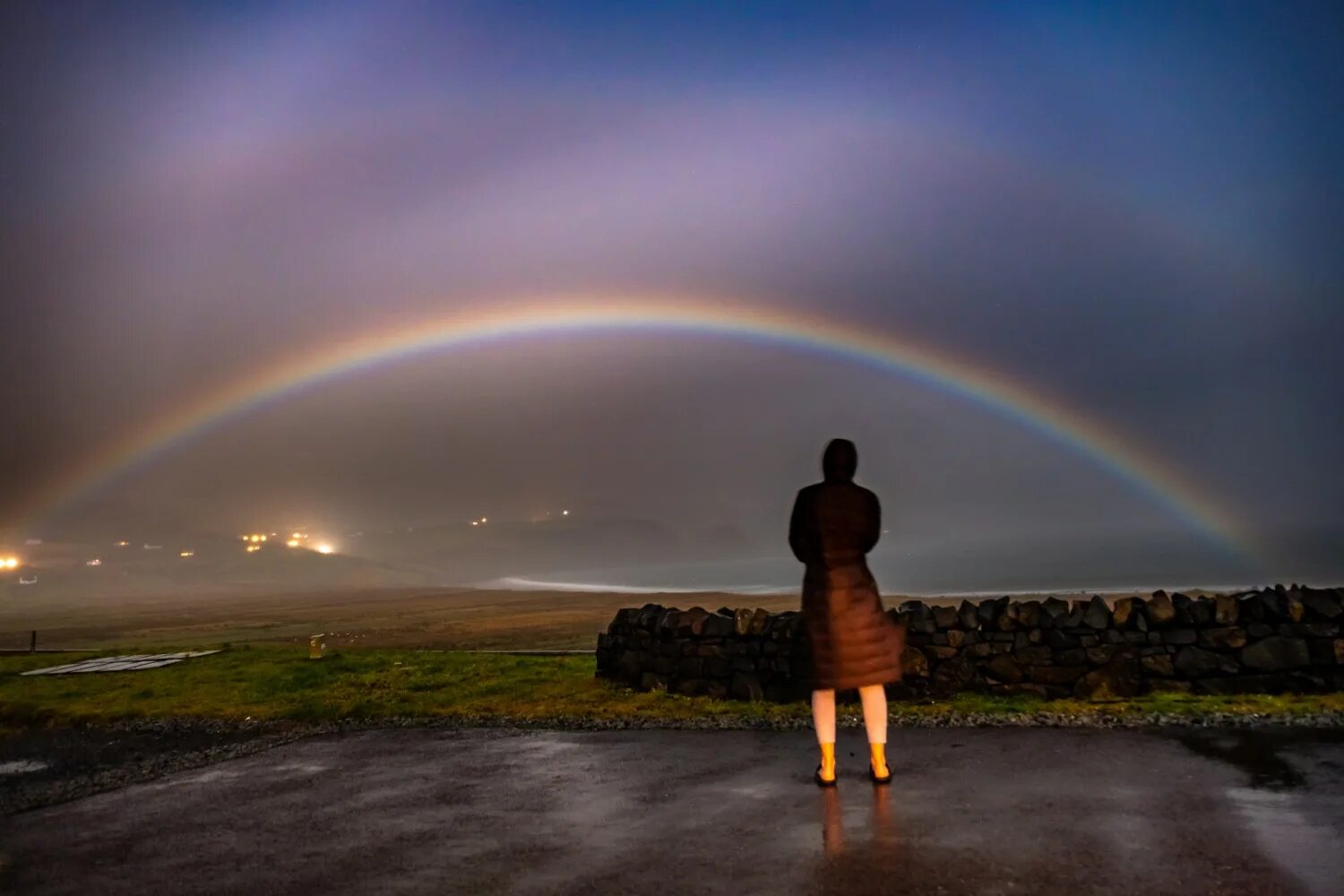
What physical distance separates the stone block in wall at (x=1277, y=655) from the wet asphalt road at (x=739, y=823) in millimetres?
2557

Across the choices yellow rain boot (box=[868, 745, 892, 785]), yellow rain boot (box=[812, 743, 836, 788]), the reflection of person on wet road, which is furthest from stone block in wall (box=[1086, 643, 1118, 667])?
yellow rain boot (box=[812, 743, 836, 788])

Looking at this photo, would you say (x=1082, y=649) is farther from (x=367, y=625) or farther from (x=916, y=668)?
(x=367, y=625)

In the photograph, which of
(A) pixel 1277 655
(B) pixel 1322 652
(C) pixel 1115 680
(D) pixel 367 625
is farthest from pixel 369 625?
(B) pixel 1322 652

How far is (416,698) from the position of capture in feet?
45.6

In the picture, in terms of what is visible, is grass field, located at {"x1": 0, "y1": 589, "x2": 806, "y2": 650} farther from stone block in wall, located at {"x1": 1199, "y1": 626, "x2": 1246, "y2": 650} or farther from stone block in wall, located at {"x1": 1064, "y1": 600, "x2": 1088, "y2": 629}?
stone block in wall, located at {"x1": 1199, "y1": 626, "x2": 1246, "y2": 650}

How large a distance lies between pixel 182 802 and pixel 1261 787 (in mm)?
8516

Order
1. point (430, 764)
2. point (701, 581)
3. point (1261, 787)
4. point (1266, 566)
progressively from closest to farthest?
point (1261, 787)
point (430, 764)
point (1266, 566)
point (701, 581)

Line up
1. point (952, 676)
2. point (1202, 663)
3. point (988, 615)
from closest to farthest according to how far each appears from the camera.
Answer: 1. point (1202, 663)
2. point (952, 676)
3. point (988, 615)

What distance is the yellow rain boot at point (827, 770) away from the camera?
7.20m

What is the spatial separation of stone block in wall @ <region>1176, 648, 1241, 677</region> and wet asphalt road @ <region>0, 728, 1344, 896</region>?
2.47 m

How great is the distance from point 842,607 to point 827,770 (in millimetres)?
1284

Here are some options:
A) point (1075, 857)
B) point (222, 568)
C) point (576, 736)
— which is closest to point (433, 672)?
point (576, 736)

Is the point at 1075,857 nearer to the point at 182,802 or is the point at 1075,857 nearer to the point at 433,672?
the point at 182,802

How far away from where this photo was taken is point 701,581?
120 meters
